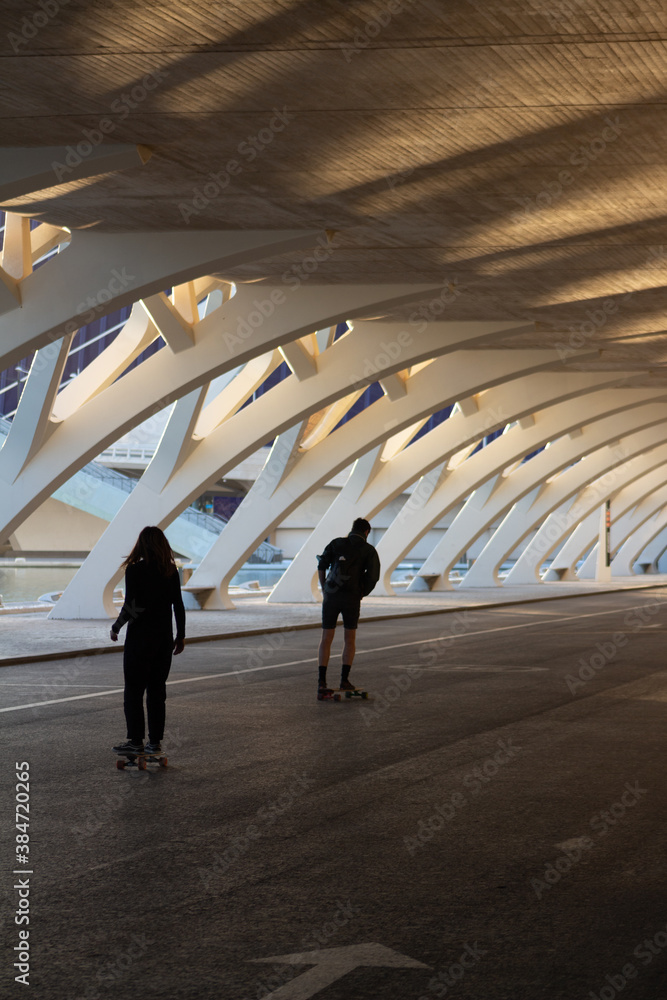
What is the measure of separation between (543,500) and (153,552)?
116ft

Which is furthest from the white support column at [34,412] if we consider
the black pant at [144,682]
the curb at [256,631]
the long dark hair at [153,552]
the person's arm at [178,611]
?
the black pant at [144,682]

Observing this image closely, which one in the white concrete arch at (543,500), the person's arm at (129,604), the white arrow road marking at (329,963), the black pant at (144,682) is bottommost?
the white arrow road marking at (329,963)

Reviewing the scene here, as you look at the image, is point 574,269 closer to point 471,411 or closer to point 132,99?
point 132,99

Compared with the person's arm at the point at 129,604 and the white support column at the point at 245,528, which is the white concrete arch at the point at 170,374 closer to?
the white support column at the point at 245,528

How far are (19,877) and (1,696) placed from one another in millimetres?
6406

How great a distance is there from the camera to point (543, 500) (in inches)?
1672

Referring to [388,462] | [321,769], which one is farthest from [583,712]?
[388,462]

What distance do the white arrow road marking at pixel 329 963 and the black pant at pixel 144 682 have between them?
3.75m

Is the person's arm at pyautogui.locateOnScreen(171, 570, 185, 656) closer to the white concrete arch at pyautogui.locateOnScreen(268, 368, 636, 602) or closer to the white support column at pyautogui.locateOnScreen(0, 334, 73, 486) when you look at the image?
the white support column at pyautogui.locateOnScreen(0, 334, 73, 486)

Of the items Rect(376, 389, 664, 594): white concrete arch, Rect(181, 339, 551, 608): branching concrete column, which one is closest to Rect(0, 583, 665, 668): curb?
Rect(181, 339, 551, 608): branching concrete column

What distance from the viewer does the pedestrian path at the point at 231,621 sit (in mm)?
15914

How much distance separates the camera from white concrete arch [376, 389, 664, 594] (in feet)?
104

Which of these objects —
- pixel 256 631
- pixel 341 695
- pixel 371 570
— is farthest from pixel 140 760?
pixel 256 631

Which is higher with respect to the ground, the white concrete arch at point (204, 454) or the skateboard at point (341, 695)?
the white concrete arch at point (204, 454)
